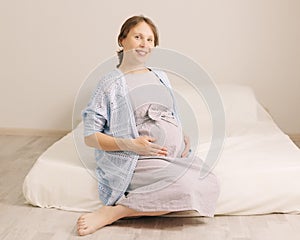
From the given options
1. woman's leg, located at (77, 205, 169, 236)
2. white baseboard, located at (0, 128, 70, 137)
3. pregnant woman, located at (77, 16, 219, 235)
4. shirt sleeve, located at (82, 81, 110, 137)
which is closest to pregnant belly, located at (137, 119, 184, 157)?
pregnant woman, located at (77, 16, 219, 235)

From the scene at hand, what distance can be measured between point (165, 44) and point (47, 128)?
1.00 metres

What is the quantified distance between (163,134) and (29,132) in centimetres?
207

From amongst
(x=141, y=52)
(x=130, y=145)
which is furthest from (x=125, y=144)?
(x=141, y=52)

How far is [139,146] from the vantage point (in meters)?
2.39

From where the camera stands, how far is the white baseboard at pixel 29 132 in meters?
4.32

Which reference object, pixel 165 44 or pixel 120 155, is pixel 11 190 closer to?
pixel 120 155

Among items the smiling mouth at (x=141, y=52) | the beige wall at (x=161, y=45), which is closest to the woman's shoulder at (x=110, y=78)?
the smiling mouth at (x=141, y=52)

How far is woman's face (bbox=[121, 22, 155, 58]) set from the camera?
8.18ft

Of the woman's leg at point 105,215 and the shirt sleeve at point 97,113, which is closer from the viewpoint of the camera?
the woman's leg at point 105,215

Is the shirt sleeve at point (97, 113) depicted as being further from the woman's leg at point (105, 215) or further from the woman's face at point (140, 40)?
the woman's leg at point (105, 215)

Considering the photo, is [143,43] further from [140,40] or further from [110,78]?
[110,78]

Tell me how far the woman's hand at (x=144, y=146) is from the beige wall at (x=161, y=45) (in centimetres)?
181

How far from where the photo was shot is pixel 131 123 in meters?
2.44

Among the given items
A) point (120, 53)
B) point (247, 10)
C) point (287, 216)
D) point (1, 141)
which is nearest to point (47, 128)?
point (1, 141)
